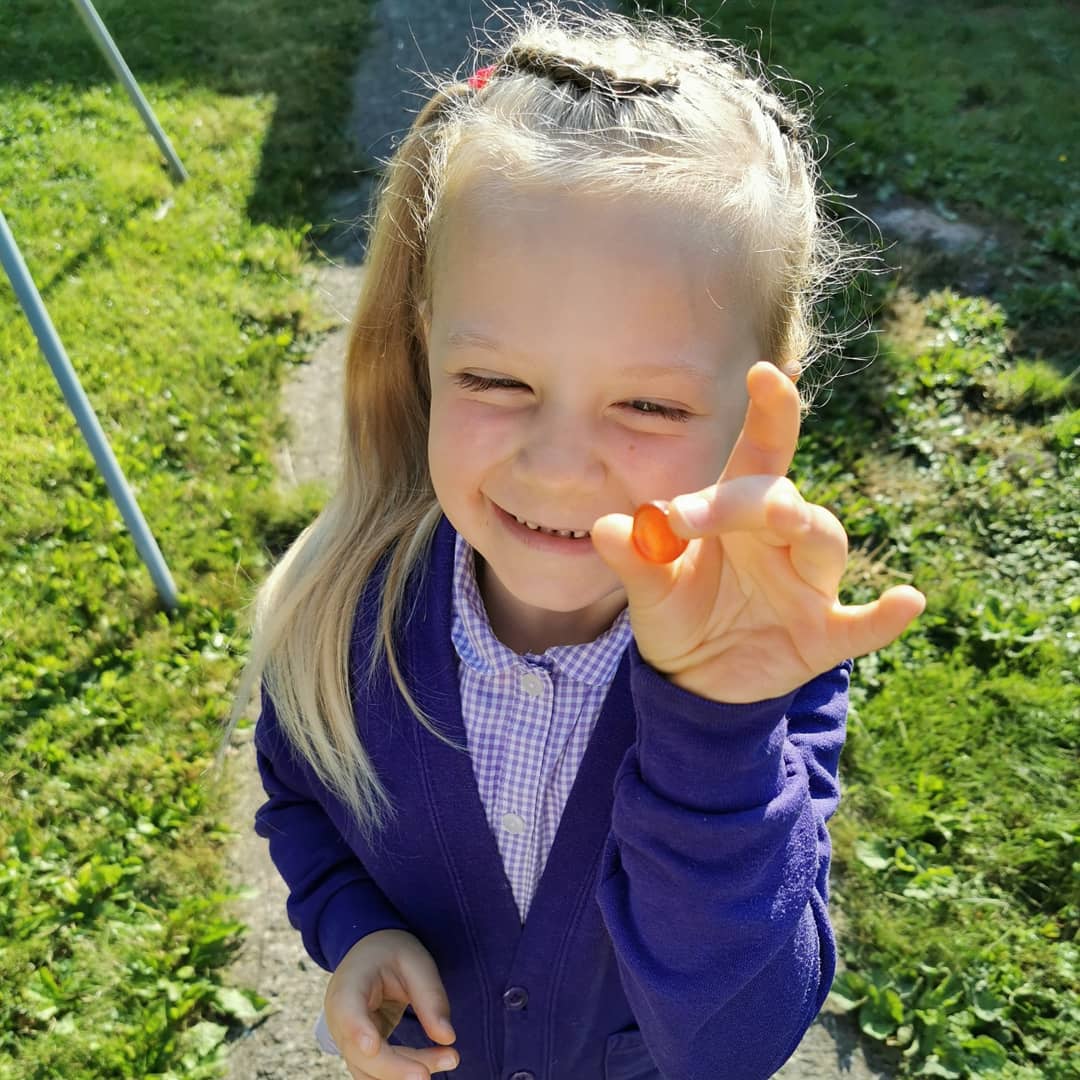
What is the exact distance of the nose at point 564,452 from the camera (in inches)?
47.9

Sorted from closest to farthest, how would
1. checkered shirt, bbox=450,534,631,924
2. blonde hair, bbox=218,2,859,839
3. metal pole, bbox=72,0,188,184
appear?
blonde hair, bbox=218,2,859,839, checkered shirt, bbox=450,534,631,924, metal pole, bbox=72,0,188,184

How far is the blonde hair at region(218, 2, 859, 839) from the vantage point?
4.15ft

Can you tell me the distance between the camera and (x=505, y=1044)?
1.48m

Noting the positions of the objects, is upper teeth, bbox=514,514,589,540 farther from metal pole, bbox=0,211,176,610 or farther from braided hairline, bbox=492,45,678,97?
metal pole, bbox=0,211,176,610

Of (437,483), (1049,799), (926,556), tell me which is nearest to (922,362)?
(926,556)

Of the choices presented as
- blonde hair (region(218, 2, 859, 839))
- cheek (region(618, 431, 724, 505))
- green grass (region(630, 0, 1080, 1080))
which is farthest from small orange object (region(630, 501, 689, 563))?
green grass (region(630, 0, 1080, 1080))

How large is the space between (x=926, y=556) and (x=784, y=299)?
1956 millimetres

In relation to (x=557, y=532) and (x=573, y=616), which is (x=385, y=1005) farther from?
(x=557, y=532)

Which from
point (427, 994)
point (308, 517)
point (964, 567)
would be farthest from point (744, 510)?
point (308, 517)

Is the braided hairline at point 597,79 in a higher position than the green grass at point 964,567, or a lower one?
higher

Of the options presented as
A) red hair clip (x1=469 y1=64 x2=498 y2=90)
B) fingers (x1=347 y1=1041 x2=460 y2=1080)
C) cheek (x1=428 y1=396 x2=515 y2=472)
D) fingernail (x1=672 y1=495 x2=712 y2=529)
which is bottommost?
fingers (x1=347 y1=1041 x2=460 y2=1080)

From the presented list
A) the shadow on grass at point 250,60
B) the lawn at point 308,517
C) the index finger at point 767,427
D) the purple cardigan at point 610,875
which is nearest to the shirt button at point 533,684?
the purple cardigan at point 610,875

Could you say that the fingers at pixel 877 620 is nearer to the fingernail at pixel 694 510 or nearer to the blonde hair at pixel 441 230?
the fingernail at pixel 694 510

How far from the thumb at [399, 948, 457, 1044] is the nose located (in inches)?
27.9
